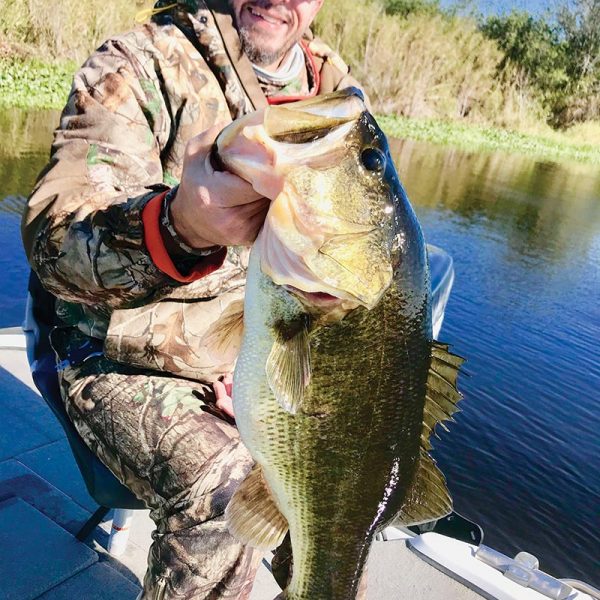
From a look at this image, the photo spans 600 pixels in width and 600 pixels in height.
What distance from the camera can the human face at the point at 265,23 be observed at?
2492 mm

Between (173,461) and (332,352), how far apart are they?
0.71 m

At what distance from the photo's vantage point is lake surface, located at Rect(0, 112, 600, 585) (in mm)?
5312

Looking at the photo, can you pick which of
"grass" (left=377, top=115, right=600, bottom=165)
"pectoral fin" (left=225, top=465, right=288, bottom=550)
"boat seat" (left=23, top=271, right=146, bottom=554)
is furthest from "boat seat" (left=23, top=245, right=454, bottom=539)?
"grass" (left=377, top=115, right=600, bottom=165)

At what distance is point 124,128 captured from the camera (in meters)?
2.13

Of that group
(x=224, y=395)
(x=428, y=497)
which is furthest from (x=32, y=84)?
(x=428, y=497)

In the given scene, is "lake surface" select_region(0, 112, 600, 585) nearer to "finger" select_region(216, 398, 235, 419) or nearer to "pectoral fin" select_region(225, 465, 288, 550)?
"finger" select_region(216, 398, 235, 419)

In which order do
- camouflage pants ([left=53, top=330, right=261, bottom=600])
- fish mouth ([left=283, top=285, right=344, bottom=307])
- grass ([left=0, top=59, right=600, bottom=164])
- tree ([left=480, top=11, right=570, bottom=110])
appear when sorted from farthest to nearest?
tree ([left=480, top=11, right=570, bottom=110]) < grass ([left=0, top=59, right=600, bottom=164]) < camouflage pants ([left=53, top=330, right=261, bottom=600]) < fish mouth ([left=283, top=285, right=344, bottom=307])

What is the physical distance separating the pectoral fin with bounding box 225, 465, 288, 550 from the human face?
1615mm

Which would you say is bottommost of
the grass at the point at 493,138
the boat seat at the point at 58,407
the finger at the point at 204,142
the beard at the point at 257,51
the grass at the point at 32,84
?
the grass at the point at 493,138

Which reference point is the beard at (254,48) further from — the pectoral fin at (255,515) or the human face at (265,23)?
the pectoral fin at (255,515)

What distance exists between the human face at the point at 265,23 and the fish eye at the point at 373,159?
1.31 meters

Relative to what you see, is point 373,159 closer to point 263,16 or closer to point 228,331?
point 228,331

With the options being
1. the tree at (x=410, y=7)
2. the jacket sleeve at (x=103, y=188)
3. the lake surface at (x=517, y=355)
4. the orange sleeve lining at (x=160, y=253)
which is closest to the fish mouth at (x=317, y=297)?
the orange sleeve lining at (x=160, y=253)

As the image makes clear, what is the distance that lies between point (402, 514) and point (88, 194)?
128 cm
